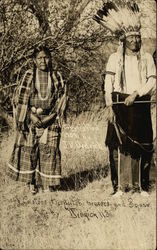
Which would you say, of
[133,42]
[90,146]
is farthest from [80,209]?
[133,42]

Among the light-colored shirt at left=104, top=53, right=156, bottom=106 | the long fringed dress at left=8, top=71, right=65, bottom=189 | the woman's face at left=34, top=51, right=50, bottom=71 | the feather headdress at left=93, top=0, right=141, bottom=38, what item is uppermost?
the feather headdress at left=93, top=0, right=141, bottom=38

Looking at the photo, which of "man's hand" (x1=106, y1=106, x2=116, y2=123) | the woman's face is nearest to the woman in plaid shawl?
the woman's face

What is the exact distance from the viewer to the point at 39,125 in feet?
15.7

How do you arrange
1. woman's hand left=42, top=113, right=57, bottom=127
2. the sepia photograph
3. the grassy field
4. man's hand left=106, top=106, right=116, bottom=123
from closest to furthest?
the grassy field, the sepia photograph, man's hand left=106, top=106, right=116, bottom=123, woman's hand left=42, top=113, right=57, bottom=127

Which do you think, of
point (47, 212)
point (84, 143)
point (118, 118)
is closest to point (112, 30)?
point (118, 118)

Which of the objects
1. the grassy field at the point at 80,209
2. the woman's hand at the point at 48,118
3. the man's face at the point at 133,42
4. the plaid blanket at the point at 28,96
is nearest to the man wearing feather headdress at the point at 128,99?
the man's face at the point at 133,42

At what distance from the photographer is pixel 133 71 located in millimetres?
4617

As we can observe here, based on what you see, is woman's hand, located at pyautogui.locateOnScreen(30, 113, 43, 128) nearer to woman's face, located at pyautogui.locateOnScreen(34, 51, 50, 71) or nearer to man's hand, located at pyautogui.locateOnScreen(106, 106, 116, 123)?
Result: woman's face, located at pyautogui.locateOnScreen(34, 51, 50, 71)

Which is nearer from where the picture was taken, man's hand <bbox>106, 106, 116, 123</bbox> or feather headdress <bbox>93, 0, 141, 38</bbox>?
feather headdress <bbox>93, 0, 141, 38</bbox>

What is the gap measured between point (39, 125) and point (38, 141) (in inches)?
6.7

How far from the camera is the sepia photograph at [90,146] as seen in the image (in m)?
4.54

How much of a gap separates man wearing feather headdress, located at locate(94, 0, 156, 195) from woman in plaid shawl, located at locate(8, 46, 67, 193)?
Result: 19.8 inches

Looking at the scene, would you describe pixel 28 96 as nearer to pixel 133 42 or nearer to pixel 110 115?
Answer: pixel 110 115

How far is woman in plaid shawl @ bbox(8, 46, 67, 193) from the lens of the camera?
15.7ft
